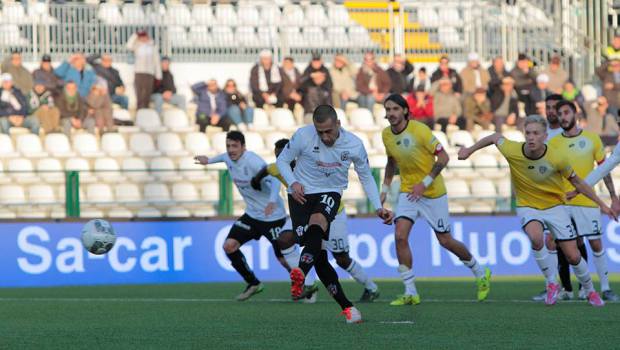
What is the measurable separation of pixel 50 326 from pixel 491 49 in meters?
20.9

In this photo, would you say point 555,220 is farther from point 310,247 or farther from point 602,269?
point 310,247

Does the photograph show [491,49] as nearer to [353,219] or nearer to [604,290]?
[353,219]

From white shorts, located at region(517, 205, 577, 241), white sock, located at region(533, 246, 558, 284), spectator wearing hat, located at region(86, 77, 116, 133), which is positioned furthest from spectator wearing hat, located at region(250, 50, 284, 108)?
white shorts, located at region(517, 205, 577, 241)

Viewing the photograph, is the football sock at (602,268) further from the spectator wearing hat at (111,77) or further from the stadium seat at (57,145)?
the spectator wearing hat at (111,77)

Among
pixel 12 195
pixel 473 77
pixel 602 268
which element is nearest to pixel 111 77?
pixel 12 195

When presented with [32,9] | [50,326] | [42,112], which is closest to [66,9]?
[32,9]

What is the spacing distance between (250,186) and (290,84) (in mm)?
10607

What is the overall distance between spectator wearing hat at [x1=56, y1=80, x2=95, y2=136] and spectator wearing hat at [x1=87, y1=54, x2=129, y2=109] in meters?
1.10

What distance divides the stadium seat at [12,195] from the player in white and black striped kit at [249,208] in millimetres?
5536

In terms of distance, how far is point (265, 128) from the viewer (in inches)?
1024

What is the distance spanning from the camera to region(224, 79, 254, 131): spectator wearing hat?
84.6 ft

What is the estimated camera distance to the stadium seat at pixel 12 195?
20.2 metres

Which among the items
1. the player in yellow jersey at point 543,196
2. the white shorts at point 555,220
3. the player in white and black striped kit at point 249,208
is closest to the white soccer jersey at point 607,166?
the player in yellow jersey at point 543,196

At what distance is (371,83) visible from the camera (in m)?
27.2
